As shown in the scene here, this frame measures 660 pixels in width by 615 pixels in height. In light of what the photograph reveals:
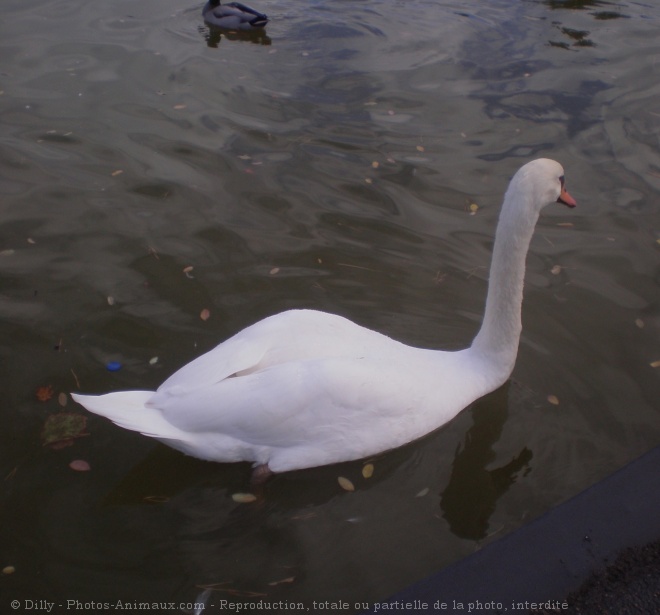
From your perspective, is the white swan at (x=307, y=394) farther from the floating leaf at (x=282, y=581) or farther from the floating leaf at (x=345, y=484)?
the floating leaf at (x=282, y=581)

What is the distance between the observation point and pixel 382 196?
638cm

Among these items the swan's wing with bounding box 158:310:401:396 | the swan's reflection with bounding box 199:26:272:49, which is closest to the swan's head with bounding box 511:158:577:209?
the swan's wing with bounding box 158:310:401:396

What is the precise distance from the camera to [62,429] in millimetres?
4039

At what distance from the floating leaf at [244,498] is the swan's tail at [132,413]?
0.44m

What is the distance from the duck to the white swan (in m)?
7.48

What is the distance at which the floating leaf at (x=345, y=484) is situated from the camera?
3789mm

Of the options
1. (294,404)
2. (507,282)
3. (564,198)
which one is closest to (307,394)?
(294,404)

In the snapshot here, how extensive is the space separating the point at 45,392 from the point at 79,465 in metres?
0.66

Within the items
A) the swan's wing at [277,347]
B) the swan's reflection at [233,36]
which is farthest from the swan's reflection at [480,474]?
the swan's reflection at [233,36]

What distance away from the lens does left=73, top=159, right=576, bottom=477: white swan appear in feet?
11.5

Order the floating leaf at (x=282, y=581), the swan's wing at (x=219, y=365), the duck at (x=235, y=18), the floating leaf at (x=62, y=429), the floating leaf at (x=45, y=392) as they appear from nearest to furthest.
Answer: the floating leaf at (x=282, y=581) → the swan's wing at (x=219, y=365) → the floating leaf at (x=62, y=429) → the floating leaf at (x=45, y=392) → the duck at (x=235, y=18)

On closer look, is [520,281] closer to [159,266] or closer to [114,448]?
[114,448]

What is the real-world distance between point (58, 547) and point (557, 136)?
6098 millimetres

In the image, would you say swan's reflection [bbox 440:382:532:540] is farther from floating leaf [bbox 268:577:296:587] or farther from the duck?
the duck
